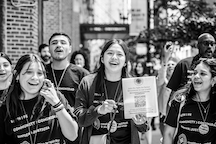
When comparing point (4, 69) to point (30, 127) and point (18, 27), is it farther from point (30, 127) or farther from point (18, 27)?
point (18, 27)

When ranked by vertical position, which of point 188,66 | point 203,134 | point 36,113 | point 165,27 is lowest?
point 203,134

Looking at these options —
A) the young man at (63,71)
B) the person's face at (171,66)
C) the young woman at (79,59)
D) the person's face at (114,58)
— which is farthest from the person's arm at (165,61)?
the young woman at (79,59)

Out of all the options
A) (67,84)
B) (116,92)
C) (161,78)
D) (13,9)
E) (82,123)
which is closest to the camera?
(82,123)

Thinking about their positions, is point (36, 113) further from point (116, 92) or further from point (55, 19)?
point (55, 19)

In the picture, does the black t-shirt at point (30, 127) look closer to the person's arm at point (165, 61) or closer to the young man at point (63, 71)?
the young man at point (63, 71)

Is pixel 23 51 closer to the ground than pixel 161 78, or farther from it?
farther from it

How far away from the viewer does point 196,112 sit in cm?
324

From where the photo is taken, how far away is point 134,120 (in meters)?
3.17

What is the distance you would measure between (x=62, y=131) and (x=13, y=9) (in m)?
5.48

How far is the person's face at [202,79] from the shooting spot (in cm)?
327

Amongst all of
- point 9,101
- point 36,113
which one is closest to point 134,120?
point 36,113

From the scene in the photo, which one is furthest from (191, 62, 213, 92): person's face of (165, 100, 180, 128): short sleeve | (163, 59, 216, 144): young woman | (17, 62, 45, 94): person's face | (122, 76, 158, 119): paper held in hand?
(17, 62, 45, 94): person's face

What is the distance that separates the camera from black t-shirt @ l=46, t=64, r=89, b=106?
4.80 meters

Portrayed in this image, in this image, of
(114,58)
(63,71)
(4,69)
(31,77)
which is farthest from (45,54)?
(31,77)
